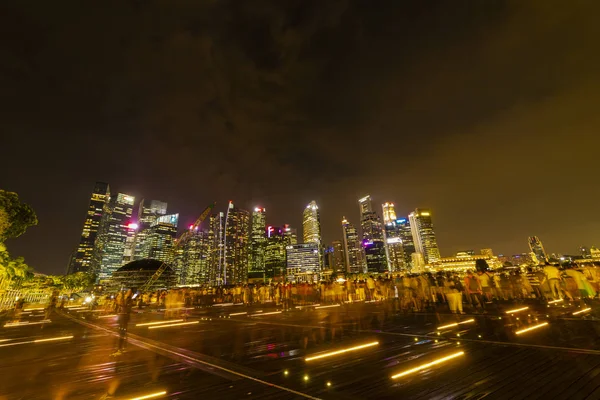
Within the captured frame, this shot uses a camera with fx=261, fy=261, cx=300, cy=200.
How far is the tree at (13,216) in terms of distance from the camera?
2162cm

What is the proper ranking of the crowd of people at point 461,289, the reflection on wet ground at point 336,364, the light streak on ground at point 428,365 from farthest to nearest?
the crowd of people at point 461,289, the light streak on ground at point 428,365, the reflection on wet ground at point 336,364

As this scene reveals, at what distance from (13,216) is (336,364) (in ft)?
102

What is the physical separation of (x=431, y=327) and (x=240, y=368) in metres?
6.26

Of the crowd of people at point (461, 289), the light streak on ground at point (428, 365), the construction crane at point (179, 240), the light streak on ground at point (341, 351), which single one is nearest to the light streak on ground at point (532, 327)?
the light streak on ground at point (428, 365)

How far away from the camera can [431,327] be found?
27.1ft

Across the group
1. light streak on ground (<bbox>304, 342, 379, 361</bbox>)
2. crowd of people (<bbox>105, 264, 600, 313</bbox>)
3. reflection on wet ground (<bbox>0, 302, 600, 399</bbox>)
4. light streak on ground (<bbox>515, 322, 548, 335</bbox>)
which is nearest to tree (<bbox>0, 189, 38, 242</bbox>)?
crowd of people (<bbox>105, 264, 600, 313</bbox>)

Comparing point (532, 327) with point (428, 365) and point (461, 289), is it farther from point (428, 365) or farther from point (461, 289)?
point (461, 289)

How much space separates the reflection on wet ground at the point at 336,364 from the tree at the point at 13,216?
67.5ft

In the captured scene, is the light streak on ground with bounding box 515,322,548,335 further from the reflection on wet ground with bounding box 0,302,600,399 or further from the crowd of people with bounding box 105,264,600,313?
the crowd of people with bounding box 105,264,600,313

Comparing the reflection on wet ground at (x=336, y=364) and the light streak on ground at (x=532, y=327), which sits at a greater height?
the light streak on ground at (x=532, y=327)

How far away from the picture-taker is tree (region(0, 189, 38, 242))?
851 inches

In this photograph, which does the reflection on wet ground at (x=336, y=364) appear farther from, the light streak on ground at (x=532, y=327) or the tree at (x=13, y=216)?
the tree at (x=13, y=216)

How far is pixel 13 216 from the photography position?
22.7m

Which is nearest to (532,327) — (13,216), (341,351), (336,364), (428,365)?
(428,365)
